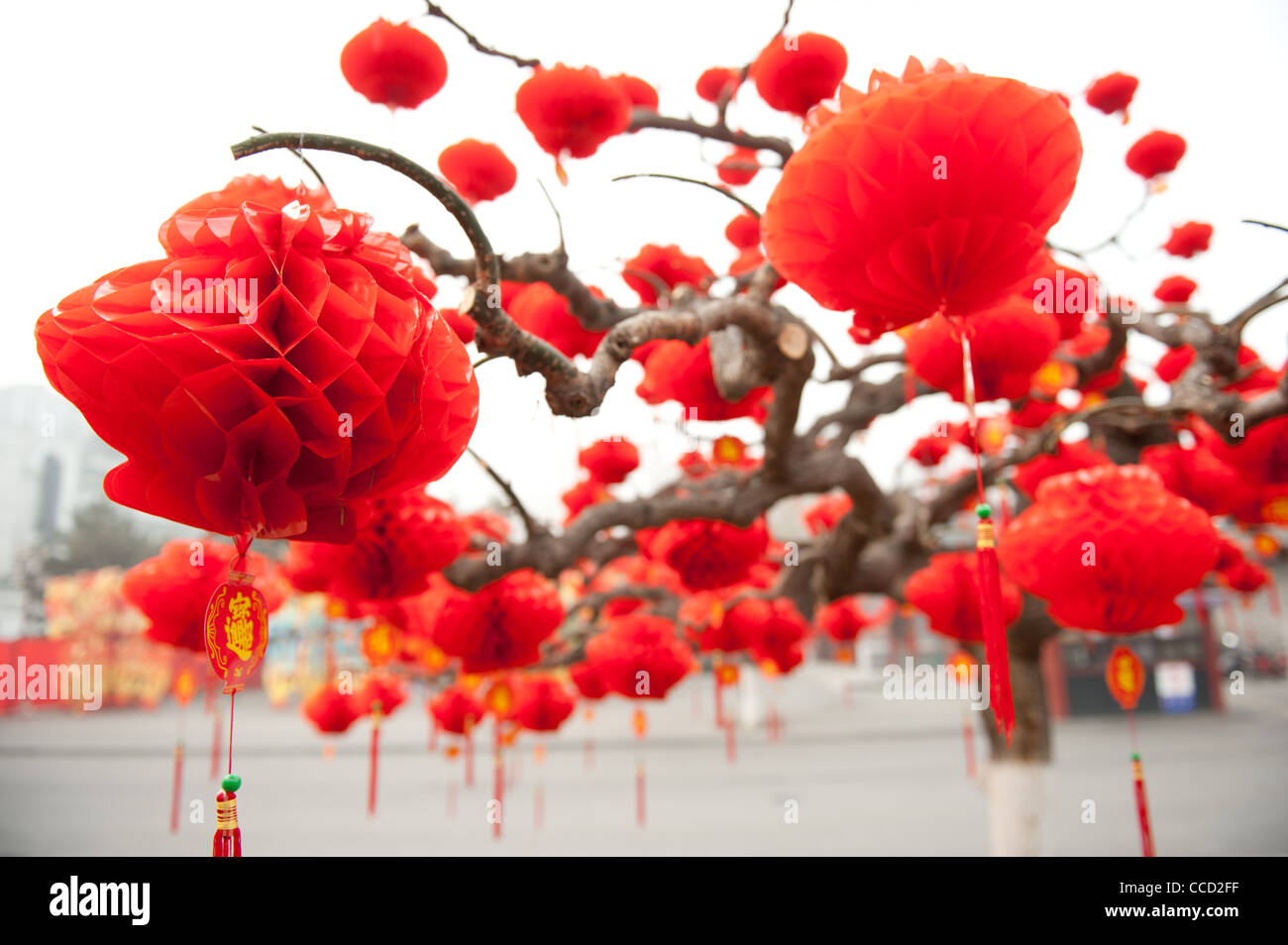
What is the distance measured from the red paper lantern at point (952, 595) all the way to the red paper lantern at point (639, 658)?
74cm

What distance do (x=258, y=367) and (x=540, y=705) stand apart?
2.42 metres

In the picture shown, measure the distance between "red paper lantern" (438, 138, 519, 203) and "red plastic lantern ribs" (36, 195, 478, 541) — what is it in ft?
3.63

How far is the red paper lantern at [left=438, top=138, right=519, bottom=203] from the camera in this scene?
1.55 meters

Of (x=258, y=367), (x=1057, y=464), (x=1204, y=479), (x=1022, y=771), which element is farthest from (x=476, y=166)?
(x=1022, y=771)

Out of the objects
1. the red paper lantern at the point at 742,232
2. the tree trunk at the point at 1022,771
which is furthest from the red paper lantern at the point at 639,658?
the tree trunk at the point at 1022,771

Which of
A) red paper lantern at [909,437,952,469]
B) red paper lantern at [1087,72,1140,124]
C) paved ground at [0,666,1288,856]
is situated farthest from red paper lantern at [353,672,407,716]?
red paper lantern at [1087,72,1140,124]

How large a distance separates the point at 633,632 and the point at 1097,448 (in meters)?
1.81

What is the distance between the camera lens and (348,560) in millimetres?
1195

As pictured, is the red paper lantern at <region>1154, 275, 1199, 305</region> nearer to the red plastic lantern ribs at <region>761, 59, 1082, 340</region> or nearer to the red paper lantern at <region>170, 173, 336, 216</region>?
the red plastic lantern ribs at <region>761, 59, 1082, 340</region>

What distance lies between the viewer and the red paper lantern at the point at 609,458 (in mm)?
2260

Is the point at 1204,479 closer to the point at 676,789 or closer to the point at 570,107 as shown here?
the point at 570,107

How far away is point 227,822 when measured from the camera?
23.9 inches
